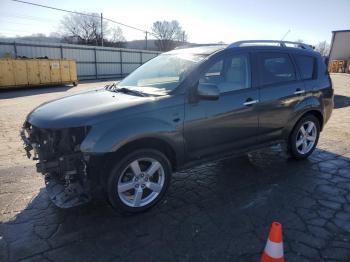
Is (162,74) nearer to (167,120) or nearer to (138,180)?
(167,120)

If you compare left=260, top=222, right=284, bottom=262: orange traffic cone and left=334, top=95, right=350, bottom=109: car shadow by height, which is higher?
left=260, top=222, right=284, bottom=262: orange traffic cone

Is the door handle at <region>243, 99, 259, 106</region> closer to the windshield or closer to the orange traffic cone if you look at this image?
the windshield

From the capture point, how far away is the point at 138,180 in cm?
345

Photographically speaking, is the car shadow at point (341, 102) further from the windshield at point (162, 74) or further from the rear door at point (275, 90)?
the windshield at point (162, 74)

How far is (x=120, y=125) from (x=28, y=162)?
2.93 metres

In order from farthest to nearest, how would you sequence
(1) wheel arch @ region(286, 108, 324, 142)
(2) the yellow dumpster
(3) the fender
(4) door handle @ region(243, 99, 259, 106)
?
(2) the yellow dumpster < (1) wheel arch @ region(286, 108, 324, 142) < (4) door handle @ region(243, 99, 259, 106) < (3) the fender

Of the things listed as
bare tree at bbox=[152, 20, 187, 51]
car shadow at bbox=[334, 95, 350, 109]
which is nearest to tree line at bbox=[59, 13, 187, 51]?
bare tree at bbox=[152, 20, 187, 51]

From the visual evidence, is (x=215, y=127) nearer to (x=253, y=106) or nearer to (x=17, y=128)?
(x=253, y=106)

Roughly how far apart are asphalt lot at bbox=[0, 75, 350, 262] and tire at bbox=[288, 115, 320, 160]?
0.95 ft

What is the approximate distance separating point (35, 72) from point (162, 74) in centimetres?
1700

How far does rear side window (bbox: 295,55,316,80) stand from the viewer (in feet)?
16.2

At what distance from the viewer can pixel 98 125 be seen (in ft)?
10.0

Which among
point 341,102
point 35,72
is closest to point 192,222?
point 341,102

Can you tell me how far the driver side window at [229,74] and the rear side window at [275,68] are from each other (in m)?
0.28
